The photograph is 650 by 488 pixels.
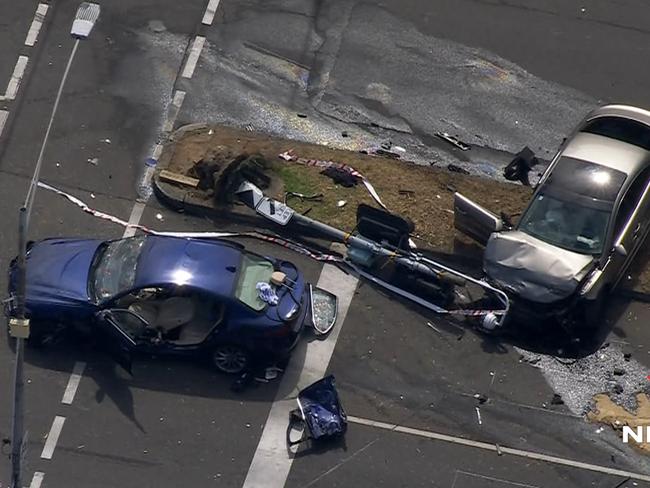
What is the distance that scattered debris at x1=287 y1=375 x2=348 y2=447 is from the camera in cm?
1537

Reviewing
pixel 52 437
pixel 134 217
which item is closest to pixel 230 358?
pixel 52 437

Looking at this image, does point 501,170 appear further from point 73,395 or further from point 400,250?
point 73,395

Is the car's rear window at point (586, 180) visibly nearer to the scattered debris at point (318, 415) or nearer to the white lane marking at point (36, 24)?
the scattered debris at point (318, 415)

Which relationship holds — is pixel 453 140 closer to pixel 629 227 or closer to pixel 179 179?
pixel 629 227

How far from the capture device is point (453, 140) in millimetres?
19703

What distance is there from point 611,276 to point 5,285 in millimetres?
8788

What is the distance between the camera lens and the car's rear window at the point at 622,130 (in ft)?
59.5

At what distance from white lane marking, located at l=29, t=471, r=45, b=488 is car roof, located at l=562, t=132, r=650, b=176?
29.5ft

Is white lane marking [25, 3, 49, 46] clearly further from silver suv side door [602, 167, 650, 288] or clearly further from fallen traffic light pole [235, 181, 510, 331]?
silver suv side door [602, 167, 650, 288]

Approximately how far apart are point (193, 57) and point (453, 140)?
188 inches

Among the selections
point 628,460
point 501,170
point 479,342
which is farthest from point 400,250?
point 628,460

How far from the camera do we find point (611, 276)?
17.0m

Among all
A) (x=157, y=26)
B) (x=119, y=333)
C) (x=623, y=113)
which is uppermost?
(x=623, y=113)

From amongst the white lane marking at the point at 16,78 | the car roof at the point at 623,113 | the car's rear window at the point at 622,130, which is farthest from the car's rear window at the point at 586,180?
the white lane marking at the point at 16,78
